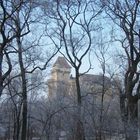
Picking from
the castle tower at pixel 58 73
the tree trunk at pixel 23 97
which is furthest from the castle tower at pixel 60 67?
the tree trunk at pixel 23 97

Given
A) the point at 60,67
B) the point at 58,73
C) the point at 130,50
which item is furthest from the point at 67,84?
the point at 130,50

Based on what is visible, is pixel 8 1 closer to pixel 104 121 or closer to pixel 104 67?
pixel 104 121

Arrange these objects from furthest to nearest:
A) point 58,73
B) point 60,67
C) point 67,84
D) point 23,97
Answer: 1. point 67,84
2. point 58,73
3. point 60,67
4. point 23,97

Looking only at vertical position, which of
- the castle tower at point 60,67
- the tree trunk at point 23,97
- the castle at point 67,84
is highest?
the castle tower at point 60,67

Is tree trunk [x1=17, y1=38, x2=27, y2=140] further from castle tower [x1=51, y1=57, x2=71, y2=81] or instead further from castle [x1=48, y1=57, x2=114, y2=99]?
castle tower [x1=51, y1=57, x2=71, y2=81]

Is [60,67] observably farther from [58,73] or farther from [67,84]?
[67,84]

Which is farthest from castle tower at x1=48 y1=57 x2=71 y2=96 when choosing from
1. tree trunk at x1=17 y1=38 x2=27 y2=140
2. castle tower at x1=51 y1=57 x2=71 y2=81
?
tree trunk at x1=17 y1=38 x2=27 y2=140

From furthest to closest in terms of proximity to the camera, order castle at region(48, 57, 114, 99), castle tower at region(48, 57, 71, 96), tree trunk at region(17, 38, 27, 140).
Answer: castle tower at region(48, 57, 71, 96) < castle at region(48, 57, 114, 99) < tree trunk at region(17, 38, 27, 140)

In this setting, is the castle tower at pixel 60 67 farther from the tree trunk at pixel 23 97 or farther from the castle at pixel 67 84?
the tree trunk at pixel 23 97

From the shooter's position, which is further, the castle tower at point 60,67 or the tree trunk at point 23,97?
the castle tower at point 60,67

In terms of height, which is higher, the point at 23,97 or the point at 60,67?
the point at 60,67

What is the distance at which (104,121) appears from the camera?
34969mm

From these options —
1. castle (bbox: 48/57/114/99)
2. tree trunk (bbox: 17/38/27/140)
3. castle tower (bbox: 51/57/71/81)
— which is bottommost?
tree trunk (bbox: 17/38/27/140)

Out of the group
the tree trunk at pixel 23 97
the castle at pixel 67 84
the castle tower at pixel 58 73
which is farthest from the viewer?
the castle tower at pixel 58 73
